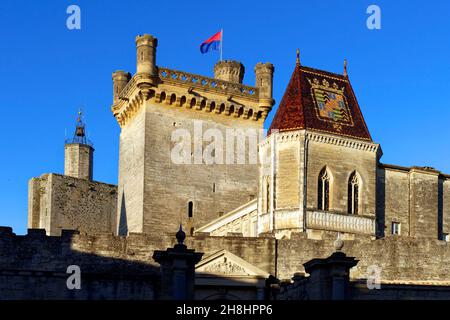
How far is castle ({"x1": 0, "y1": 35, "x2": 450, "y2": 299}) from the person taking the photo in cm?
3853

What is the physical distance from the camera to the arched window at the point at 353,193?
147 feet

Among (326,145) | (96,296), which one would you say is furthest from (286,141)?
(96,296)

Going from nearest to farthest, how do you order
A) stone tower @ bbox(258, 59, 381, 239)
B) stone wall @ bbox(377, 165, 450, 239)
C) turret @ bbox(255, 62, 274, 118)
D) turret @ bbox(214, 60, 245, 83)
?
stone tower @ bbox(258, 59, 381, 239) → stone wall @ bbox(377, 165, 450, 239) → turret @ bbox(255, 62, 274, 118) → turret @ bbox(214, 60, 245, 83)

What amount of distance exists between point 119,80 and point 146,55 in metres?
5.64

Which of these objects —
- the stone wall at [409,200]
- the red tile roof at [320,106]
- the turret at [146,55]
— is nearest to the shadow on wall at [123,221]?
the turret at [146,55]

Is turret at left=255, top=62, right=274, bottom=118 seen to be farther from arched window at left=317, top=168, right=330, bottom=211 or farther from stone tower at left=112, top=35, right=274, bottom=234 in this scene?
arched window at left=317, top=168, right=330, bottom=211

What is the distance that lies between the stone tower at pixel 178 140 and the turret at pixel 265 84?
0.06 metres

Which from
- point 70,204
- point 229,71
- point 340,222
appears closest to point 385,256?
point 340,222

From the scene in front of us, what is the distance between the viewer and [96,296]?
2986 cm

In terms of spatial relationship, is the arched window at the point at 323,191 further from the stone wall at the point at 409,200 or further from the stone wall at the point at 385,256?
the stone wall at the point at 385,256

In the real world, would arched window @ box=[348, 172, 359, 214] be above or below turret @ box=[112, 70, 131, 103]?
below

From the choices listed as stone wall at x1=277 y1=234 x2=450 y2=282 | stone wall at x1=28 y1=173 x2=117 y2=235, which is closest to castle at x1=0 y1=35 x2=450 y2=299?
stone wall at x1=277 y1=234 x2=450 y2=282

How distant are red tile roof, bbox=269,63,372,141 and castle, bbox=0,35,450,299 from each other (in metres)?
0.07
